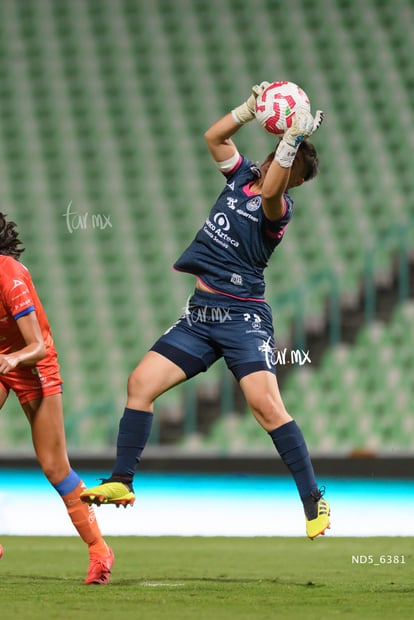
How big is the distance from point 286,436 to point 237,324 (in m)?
0.55

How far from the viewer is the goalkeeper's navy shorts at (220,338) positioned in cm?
578

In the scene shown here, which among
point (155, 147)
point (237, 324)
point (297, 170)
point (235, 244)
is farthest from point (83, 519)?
point (155, 147)

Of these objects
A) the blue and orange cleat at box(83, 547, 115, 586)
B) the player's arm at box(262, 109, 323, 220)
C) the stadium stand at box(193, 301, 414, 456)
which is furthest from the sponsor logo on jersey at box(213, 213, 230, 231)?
the stadium stand at box(193, 301, 414, 456)

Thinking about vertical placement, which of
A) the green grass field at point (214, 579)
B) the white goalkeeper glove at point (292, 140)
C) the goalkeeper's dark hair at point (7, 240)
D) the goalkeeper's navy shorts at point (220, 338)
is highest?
the white goalkeeper glove at point (292, 140)

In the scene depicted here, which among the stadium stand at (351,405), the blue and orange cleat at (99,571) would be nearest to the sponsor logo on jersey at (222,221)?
the blue and orange cleat at (99,571)

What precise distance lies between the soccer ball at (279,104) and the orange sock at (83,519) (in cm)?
188

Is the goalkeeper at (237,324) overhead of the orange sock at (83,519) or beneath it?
overhead

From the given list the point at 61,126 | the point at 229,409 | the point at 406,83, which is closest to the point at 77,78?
the point at 61,126

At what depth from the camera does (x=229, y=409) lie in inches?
411

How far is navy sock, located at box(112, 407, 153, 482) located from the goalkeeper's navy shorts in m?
0.29

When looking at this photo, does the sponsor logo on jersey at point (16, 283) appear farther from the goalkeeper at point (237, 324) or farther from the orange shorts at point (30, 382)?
the goalkeeper at point (237, 324)

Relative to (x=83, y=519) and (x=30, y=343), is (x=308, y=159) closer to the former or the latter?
(x=30, y=343)

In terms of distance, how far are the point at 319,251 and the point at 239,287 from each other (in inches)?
228
